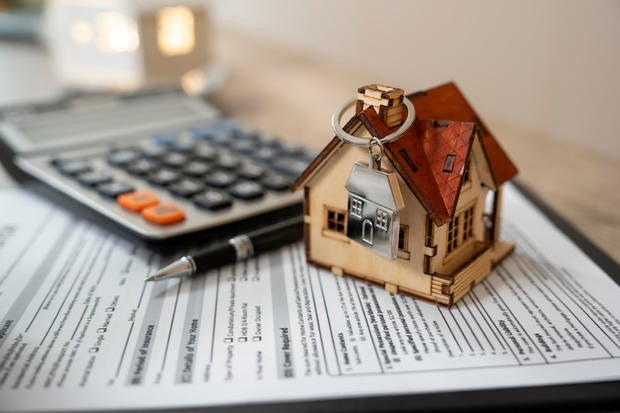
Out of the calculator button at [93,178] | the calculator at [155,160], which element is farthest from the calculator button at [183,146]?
the calculator button at [93,178]

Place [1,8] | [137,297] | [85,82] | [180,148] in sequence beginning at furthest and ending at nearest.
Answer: [1,8], [85,82], [180,148], [137,297]

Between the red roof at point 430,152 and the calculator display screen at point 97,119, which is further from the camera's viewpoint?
the calculator display screen at point 97,119

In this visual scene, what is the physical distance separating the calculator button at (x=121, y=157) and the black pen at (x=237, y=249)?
16cm

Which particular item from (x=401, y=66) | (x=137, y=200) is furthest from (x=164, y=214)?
(x=401, y=66)

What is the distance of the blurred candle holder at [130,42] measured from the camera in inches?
35.2

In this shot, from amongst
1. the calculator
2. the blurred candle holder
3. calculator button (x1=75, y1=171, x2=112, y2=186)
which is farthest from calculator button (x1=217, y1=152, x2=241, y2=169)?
the blurred candle holder

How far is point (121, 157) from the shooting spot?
24.9 inches

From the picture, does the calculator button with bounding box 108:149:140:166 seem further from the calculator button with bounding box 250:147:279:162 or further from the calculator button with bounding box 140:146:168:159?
the calculator button with bounding box 250:147:279:162

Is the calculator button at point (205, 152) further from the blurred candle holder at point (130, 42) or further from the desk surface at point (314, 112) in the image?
the blurred candle holder at point (130, 42)

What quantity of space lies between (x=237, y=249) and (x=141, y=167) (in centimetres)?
17

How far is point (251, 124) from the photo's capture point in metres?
0.87

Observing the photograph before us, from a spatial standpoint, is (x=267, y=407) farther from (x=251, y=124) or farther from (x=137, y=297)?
(x=251, y=124)

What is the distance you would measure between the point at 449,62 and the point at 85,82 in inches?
20.8

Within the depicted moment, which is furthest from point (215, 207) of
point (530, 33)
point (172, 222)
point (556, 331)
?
point (530, 33)
